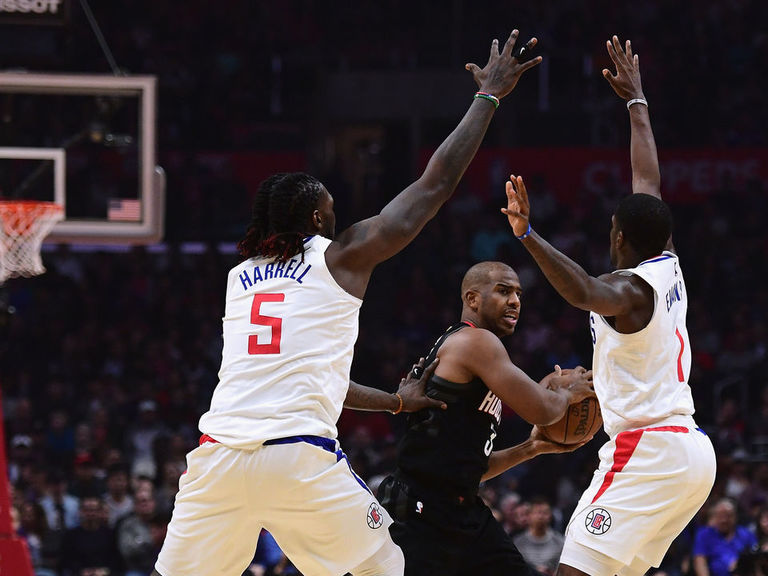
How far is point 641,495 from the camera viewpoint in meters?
4.76

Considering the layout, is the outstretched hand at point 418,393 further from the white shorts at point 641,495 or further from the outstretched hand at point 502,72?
the outstretched hand at point 502,72

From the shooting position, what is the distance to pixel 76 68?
16266 mm

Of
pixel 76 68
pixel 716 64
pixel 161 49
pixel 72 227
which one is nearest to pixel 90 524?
pixel 72 227

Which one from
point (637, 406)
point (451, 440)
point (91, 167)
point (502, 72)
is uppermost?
point (502, 72)

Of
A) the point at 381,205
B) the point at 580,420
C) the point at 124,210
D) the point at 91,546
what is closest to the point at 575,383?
the point at 580,420

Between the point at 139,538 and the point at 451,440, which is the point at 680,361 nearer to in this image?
the point at 451,440

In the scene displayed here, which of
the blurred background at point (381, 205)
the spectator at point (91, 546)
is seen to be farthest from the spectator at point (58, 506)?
the spectator at point (91, 546)

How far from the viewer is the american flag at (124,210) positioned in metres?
8.71

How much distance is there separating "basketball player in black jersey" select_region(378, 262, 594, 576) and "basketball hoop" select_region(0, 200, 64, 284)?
433cm

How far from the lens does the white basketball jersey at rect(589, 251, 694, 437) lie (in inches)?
190

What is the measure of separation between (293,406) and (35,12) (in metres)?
5.22

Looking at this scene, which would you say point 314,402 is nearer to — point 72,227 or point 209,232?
point 72,227

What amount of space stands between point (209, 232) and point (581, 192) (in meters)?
5.24

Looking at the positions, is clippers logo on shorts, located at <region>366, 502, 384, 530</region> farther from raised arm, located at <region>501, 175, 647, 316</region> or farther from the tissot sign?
the tissot sign
